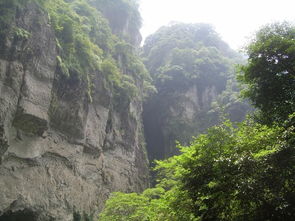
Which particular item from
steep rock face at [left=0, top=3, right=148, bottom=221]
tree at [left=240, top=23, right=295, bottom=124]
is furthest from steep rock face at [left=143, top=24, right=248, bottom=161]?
tree at [left=240, top=23, right=295, bottom=124]

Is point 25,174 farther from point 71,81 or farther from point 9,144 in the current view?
point 71,81

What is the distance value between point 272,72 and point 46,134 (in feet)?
39.9

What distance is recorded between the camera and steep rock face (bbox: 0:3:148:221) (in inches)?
585

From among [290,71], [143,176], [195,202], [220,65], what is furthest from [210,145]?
[220,65]

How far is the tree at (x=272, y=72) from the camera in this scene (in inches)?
374

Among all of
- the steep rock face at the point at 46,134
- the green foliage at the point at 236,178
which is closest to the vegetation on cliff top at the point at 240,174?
the green foliage at the point at 236,178

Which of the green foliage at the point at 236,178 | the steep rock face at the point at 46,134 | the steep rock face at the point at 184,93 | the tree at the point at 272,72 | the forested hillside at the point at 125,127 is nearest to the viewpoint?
the green foliage at the point at 236,178

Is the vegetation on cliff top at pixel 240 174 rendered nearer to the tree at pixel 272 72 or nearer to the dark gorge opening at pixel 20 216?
the tree at pixel 272 72

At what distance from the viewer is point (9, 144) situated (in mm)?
14922

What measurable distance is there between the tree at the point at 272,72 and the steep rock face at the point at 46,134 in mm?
10483

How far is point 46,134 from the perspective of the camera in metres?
17.2

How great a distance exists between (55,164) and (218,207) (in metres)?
13.0

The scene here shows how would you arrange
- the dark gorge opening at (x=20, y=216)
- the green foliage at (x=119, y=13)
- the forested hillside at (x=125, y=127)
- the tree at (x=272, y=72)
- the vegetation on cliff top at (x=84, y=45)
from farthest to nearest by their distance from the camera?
the green foliage at (x=119, y=13) < the vegetation on cliff top at (x=84, y=45) < the dark gorge opening at (x=20, y=216) < the tree at (x=272, y=72) < the forested hillside at (x=125, y=127)

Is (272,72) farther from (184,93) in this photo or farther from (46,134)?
(184,93)
